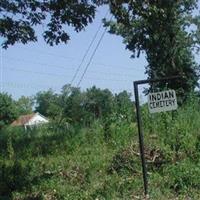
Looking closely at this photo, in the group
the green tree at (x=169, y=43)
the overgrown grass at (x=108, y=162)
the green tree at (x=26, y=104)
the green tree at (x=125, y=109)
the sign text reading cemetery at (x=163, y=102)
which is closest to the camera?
the sign text reading cemetery at (x=163, y=102)

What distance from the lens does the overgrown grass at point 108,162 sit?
34.3 ft

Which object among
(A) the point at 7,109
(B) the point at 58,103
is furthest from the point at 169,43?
(B) the point at 58,103

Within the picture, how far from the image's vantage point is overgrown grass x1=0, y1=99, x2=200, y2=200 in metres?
10.4

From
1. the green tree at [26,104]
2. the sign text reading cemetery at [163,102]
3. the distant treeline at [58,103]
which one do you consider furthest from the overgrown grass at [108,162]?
the green tree at [26,104]

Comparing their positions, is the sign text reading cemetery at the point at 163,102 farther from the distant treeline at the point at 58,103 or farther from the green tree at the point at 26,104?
the green tree at the point at 26,104

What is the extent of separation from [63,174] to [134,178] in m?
1.82

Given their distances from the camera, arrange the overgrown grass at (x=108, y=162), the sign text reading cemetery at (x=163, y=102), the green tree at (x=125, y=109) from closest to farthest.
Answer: the sign text reading cemetery at (x=163, y=102)
the overgrown grass at (x=108, y=162)
the green tree at (x=125, y=109)

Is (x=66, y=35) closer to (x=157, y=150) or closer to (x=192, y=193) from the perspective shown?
(x=157, y=150)

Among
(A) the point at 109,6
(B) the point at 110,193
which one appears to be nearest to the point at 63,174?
(B) the point at 110,193

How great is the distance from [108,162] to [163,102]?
9.05 feet

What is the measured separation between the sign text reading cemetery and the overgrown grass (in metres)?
1.44

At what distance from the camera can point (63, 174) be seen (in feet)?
39.5

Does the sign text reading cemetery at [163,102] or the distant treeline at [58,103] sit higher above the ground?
the distant treeline at [58,103]

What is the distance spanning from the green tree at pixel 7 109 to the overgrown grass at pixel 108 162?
75932mm
